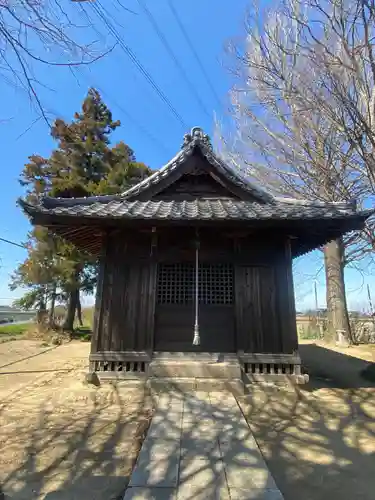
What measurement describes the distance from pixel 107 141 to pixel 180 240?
634 inches

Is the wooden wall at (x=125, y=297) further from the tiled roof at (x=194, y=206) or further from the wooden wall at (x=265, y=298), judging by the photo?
the wooden wall at (x=265, y=298)

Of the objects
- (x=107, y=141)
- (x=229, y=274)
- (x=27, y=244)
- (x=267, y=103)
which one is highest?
(x=107, y=141)

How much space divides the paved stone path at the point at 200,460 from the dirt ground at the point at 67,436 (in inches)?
10.7

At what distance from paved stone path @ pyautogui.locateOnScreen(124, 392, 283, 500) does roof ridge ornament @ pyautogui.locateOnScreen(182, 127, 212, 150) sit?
247 inches

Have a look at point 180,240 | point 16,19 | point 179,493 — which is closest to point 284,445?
point 179,493

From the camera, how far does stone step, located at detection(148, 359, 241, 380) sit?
5734 millimetres

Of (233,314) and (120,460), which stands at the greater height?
(233,314)

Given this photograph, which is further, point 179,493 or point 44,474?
point 44,474

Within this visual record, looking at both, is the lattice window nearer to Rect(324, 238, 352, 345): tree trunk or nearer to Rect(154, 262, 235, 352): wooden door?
Rect(154, 262, 235, 352): wooden door

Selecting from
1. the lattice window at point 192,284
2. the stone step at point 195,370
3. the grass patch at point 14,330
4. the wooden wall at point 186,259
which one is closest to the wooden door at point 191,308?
the lattice window at point 192,284

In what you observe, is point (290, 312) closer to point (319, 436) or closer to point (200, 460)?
point (319, 436)

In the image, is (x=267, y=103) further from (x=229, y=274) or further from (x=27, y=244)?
(x=27, y=244)

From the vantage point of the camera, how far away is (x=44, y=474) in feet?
10.0

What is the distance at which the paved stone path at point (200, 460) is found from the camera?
8.48 ft
